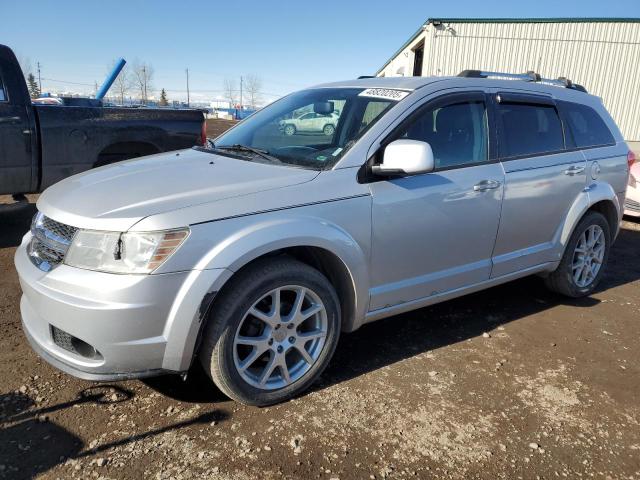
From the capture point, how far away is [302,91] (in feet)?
13.6

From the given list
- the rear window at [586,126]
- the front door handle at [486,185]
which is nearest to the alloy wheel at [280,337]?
the front door handle at [486,185]

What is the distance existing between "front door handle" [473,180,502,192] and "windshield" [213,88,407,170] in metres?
0.78

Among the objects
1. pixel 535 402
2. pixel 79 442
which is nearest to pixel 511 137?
pixel 535 402

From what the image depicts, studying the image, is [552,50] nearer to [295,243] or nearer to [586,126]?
[586,126]

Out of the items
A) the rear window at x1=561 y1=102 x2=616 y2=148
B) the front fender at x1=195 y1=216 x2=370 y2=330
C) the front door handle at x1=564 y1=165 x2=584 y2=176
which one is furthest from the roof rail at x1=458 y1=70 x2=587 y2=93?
the front fender at x1=195 y1=216 x2=370 y2=330

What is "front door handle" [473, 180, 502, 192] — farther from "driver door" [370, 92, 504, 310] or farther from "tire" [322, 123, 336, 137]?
"tire" [322, 123, 336, 137]

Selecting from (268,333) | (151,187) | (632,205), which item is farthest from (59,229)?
(632,205)

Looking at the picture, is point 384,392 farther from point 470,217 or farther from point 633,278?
point 633,278

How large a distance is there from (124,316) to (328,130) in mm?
1869

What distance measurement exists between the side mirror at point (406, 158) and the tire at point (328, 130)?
626mm

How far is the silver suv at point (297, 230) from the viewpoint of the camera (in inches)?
94.7

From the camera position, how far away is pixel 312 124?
368 cm

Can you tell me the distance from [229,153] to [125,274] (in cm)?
137

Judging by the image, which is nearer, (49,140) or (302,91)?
(302,91)
